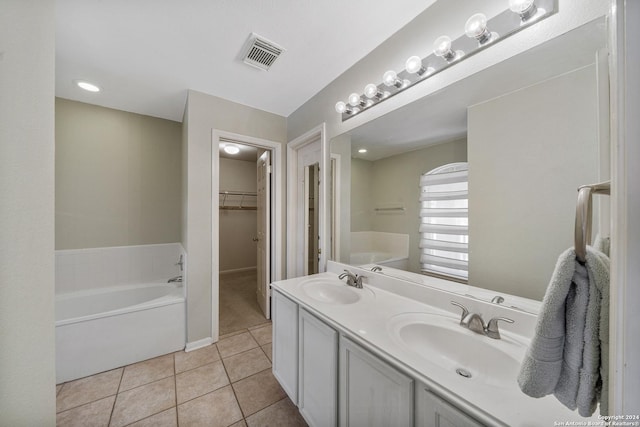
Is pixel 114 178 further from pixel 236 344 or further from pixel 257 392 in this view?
pixel 257 392

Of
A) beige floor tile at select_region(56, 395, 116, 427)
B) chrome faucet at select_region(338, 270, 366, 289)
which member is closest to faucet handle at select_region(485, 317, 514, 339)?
chrome faucet at select_region(338, 270, 366, 289)

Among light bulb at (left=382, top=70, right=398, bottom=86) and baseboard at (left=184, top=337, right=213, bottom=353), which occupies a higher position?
light bulb at (left=382, top=70, right=398, bottom=86)

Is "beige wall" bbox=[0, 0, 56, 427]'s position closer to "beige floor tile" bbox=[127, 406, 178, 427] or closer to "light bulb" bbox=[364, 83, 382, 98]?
"beige floor tile" bbox=[127, 406, 178, 427]

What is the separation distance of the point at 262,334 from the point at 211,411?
92cm

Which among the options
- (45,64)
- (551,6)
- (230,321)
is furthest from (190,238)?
(551,6)

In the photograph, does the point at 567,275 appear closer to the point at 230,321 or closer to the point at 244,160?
the point at 230,321

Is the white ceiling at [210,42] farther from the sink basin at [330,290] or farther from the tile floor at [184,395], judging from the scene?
the tile floor at [184,395]

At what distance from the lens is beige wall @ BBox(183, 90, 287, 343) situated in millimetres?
2086

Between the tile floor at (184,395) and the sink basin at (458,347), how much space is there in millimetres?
990

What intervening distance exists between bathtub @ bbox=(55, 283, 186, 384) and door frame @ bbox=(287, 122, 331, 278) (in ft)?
3.85

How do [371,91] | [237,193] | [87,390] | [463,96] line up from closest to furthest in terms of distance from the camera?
1. [463,96]
2. [371,91]
3. [87,390]
4. [237,193]

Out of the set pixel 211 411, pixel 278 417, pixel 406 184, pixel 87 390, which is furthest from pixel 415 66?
pixel 87 390

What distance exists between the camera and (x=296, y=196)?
8.34 feet

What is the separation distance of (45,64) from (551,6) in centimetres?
186
